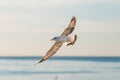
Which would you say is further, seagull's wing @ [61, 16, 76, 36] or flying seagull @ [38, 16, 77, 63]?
seagull's wing @ [61, 16, 76, 36]

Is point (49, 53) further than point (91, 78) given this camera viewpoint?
No

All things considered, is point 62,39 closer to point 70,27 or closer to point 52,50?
point 70,27

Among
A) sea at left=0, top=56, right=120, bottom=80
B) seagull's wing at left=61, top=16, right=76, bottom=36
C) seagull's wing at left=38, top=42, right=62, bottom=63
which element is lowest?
sea at left=0, top=56, right=120, bottom=80

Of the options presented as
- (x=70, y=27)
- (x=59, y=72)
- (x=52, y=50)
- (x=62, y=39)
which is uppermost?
(x=70, y=27)

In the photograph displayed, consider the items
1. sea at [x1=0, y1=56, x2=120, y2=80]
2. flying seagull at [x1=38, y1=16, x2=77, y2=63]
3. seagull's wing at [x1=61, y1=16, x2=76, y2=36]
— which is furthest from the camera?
sea at [x1=0, y1=56, x2=120, y2=80]

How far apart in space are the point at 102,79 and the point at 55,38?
101 ft

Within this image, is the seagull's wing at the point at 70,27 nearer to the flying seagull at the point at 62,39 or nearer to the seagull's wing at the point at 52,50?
the flying seagull at the point at 62,39

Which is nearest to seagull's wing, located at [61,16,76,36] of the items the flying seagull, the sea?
the flying seagull

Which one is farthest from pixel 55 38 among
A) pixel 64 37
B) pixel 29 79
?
pixel 29 79

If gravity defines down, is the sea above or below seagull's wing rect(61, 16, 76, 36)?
below

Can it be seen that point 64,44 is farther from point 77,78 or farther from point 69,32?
point 77,78

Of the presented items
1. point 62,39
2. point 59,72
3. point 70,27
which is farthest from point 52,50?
point 59,72

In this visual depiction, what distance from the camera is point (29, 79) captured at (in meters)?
46.9

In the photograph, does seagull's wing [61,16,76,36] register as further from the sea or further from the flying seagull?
the sea
